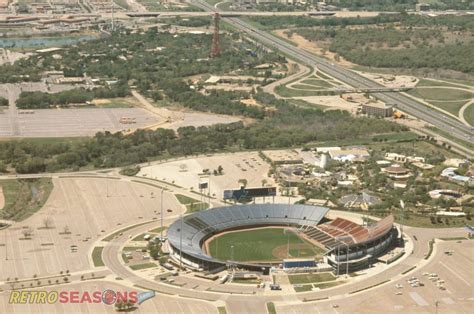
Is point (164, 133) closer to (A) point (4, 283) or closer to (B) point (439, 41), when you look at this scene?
Answer: (A) point (4, 283)

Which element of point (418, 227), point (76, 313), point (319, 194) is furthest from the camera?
point (319, 194)

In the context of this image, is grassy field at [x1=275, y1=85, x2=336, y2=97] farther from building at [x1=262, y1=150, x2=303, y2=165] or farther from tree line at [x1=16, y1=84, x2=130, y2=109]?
building at [x1=262, y1=150, x2=303, y2=165]

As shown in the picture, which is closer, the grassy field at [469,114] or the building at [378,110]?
the grassy field at [469,114]

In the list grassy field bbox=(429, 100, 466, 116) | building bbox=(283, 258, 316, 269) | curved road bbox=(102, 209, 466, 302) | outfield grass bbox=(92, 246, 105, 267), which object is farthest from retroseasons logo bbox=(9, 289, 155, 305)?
grassy field bbox=(429, 100, 466, 116)

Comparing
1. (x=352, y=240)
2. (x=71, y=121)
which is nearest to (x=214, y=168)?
(x=352, y=240)

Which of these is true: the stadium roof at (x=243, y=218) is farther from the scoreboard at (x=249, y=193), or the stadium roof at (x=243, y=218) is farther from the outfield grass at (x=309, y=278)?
the outfield grass at (x=309, y=278)

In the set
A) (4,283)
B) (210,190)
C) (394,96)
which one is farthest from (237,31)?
(4,283)

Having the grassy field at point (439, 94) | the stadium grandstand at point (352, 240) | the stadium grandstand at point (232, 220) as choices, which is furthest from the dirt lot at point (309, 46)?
the stadium grandstand at point (352, 240)
